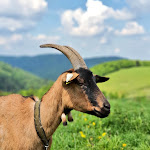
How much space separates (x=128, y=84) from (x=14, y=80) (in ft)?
396

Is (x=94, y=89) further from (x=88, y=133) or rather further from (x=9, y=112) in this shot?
(x=88, y=133)

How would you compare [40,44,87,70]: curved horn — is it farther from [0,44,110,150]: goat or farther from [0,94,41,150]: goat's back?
[0,94,41,150]: goat's back

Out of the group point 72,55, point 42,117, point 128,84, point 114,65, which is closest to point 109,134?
point 42,117

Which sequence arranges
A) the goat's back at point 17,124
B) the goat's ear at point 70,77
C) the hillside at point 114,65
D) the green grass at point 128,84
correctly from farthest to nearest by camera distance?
the hillside at point 114,65 < the green grass at point 128,84 < the goat's back at point 17,124 < the goat's ear at point 70,77

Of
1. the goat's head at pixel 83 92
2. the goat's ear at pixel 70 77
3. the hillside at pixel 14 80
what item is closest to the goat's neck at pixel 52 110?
the goat's head at pixel 83 92

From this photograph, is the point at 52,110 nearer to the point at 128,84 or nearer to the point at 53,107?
the point at 53,107

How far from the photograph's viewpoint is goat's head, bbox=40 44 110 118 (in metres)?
3.16

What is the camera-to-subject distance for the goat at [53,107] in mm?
3178

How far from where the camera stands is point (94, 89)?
319 centimetres

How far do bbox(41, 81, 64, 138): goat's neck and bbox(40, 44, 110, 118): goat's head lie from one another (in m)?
0.13

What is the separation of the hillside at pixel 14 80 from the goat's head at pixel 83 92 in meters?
110

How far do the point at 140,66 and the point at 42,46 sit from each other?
23790 mm

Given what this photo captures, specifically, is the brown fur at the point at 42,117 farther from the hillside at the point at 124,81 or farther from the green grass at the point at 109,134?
the hillside at the point at 124,81

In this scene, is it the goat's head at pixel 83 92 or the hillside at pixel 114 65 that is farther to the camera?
the hillside at pixel 114 65
